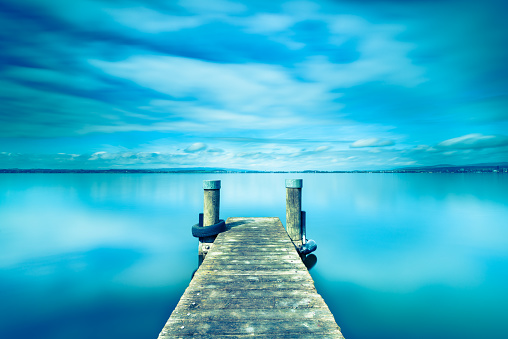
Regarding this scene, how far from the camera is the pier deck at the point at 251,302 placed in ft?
9.55

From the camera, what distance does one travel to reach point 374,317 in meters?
6.38

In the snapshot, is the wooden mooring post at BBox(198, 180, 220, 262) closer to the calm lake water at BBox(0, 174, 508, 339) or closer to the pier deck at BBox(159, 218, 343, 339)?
the calm lake water at BBox(0, 174, 508, 339)

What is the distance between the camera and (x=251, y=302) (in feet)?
11.6

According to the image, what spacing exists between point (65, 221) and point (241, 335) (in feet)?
65.2

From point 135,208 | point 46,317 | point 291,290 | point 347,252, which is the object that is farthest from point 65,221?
point 291,290

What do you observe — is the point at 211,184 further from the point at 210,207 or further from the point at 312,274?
the point at 312,274

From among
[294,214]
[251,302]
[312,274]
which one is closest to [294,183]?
[294,214]

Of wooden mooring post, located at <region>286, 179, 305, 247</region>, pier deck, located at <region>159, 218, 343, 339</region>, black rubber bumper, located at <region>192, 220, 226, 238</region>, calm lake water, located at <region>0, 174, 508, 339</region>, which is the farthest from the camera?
wooden mooring post, located at <region>286, 179, 305, 247</region>

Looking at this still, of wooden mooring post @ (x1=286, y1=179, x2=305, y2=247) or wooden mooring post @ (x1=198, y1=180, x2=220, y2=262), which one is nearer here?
wooden mooring post @ (x1=198, y1=180, x2=220, y2=262)

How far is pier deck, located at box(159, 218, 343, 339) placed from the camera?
291 centimetres

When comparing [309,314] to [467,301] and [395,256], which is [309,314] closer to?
[467,301]

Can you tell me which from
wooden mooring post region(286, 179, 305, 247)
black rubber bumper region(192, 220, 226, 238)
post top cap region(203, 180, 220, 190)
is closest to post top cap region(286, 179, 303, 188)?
wooden mooring post region(286, 179, 305, 247)

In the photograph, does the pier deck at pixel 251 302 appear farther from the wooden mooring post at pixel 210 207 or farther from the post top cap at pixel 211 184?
the post top cap at pixel 211 184

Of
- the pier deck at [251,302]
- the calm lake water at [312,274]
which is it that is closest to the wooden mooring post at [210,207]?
the calm lake water at [312,274]
